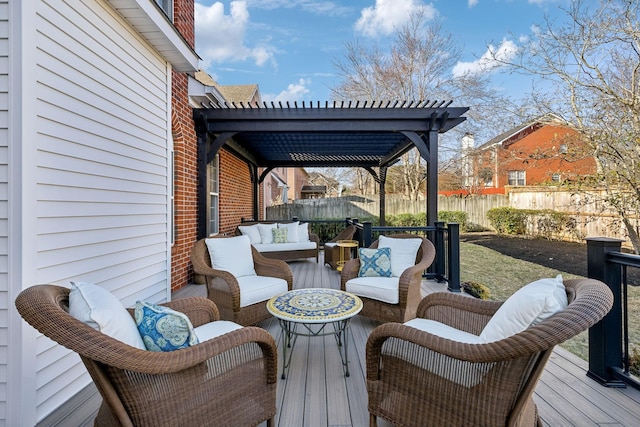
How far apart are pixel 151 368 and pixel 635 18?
266 inches

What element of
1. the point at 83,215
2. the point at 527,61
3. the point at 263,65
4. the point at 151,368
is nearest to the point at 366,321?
the point at 151,368

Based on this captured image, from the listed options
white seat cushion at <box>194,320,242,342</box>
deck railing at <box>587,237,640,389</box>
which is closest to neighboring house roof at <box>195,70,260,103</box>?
white seat cushion at <box>194,320,242,342</box>

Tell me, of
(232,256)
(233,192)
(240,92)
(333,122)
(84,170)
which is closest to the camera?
(84,170)

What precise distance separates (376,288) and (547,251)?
294 inches

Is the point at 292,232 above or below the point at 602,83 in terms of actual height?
below

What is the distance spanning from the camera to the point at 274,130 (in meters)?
5.12

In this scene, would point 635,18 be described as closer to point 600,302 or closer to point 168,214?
point 600,302

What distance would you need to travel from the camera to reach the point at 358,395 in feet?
6.76

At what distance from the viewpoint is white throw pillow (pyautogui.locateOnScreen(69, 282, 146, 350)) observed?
1.27 metres

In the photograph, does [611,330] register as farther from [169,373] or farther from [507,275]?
[507,275]

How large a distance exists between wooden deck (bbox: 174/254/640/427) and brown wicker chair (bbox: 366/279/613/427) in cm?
35

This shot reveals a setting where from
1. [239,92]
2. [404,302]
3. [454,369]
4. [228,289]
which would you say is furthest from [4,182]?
[239,92]

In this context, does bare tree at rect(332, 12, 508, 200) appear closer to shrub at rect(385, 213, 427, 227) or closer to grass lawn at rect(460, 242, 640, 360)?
shrub at rect(385, 213, 427, 227)

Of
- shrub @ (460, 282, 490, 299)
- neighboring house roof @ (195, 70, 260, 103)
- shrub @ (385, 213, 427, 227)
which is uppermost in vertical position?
neighboring house roof @ (195, 70, 260, 103)
